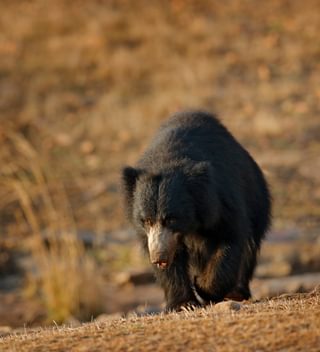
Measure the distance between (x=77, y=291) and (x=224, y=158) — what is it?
4126mm

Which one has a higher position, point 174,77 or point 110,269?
point 174,77

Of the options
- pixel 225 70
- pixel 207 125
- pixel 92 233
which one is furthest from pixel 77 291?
pixel 225 70

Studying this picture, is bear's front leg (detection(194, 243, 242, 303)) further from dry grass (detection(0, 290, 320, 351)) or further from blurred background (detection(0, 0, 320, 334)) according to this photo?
blurred background (detection(0, 0, 320, 334))

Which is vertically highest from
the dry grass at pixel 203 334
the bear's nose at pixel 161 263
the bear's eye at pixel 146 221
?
the bear's eye at pixel 146 221

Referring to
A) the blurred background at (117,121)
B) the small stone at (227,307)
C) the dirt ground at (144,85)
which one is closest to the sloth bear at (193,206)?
the small stone at (227,307)

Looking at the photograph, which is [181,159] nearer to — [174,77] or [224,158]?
[224,158]

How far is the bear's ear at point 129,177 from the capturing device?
620 centimetres

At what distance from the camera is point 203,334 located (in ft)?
14.4

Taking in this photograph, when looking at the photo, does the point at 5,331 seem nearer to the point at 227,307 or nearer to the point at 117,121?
the point at 227,307

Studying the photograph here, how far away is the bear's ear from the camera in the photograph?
20.3 feet

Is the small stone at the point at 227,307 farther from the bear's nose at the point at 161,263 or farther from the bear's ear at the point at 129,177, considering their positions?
the bear's ear at the point at 129,177

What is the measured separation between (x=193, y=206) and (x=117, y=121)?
42.3ft

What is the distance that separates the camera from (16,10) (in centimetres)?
2450

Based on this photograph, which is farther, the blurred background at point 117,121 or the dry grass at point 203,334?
the blurred background at point 117,121
